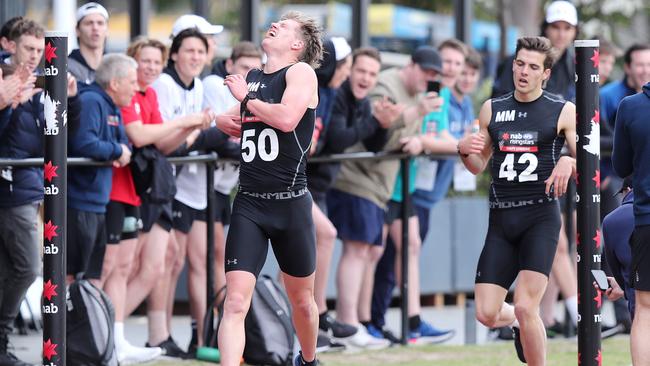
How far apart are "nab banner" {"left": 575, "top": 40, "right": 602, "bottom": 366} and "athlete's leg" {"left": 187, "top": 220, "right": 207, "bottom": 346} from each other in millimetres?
3576

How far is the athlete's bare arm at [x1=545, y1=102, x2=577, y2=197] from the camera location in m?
8.48

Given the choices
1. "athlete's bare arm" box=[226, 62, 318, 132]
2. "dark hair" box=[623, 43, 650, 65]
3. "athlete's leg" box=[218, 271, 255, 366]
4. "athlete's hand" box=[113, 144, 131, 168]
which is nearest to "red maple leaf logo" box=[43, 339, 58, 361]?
"athlete's leg" box=[218, 271, 255, 366]

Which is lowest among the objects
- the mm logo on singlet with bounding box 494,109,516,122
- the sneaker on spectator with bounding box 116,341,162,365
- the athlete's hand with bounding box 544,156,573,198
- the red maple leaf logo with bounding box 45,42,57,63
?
the sneaker on spectator with bounding box 116,341,162,365

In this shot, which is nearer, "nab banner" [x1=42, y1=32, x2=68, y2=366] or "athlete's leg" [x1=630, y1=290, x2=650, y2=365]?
"nab banner" [x1=42, y1=32, x2=68, y2=366]

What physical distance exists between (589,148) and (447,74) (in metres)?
4.73

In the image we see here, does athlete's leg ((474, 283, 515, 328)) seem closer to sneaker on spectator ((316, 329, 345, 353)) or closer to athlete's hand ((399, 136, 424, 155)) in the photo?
sneaker on spectator ((316, 329, 345, 353))

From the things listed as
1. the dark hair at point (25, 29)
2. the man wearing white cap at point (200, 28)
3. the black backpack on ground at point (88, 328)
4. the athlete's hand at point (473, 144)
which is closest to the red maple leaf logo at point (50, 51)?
the black backpack on ground at point (88, 328)

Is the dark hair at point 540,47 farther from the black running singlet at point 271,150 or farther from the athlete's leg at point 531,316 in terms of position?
the black running singlet at point 271,150

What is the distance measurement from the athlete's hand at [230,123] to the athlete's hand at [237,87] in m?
0.44

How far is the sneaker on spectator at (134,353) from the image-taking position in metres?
9.56

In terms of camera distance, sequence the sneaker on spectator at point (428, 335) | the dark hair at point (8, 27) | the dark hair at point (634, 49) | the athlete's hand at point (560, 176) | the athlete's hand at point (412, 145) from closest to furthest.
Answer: the athlete's hand at point (560, 176) < the dark hair at point (8, 27) < the athlete's hand at point (412, 145) < the sneaker on spectator at point (428, 335) < the dark hair at point (634, 49)

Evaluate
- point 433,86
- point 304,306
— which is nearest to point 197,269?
point 433,86

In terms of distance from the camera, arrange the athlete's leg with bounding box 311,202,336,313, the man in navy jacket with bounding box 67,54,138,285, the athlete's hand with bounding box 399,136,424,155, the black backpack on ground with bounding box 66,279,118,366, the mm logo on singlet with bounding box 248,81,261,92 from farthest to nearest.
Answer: the athlete's hand with bounding box 399,136,424,155 → the athlete's leg with bounding box 311,202,336,313 → the man in navy jacket with bounding box 67,54,138,285 → the black backpack on ground with bounding box 66,279,118,366 → the mm logo on singlet with bounding box 248,81,261,92

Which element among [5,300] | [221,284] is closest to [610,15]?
[221,284]
